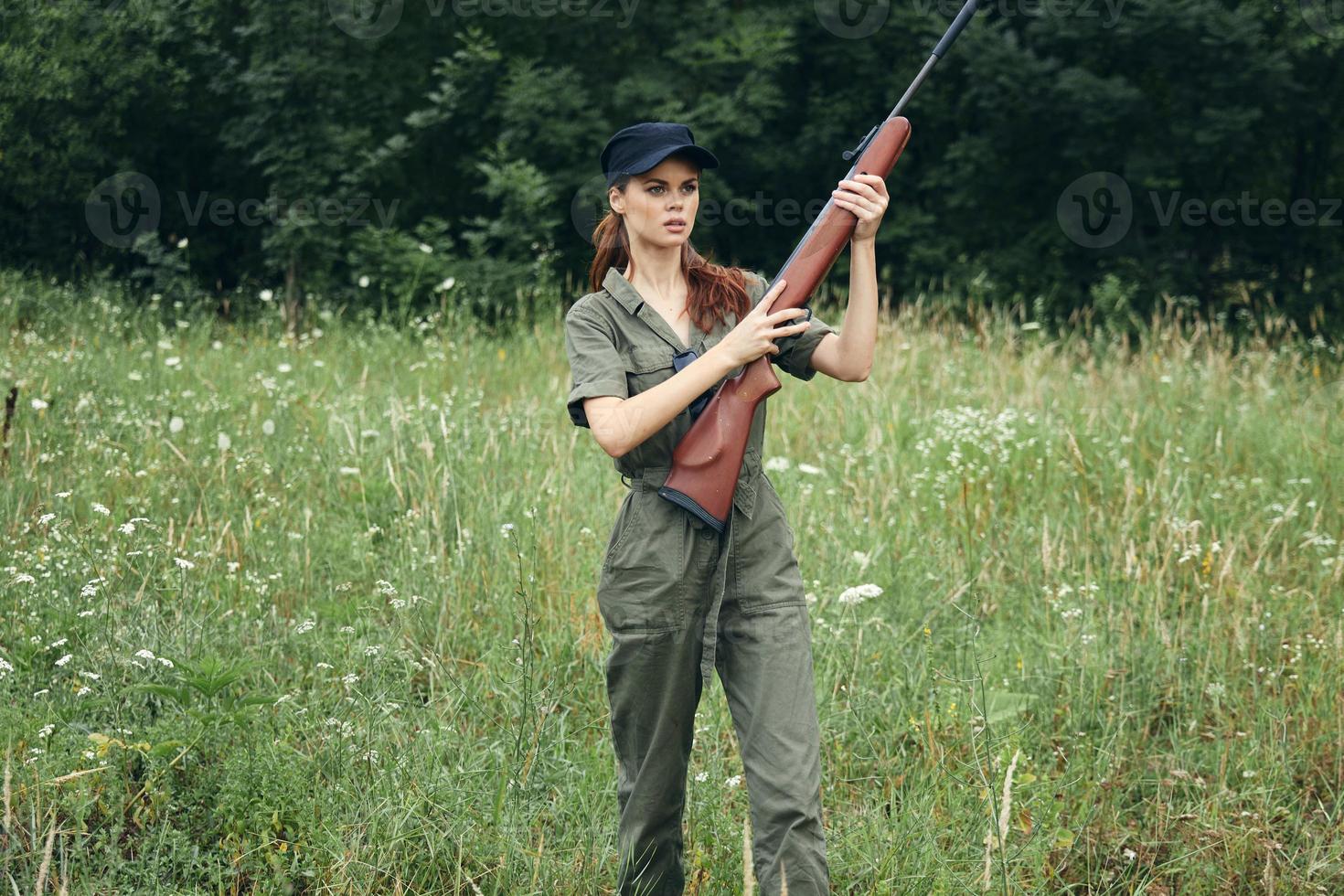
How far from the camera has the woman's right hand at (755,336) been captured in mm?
2469

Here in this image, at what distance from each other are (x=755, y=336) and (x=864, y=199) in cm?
42

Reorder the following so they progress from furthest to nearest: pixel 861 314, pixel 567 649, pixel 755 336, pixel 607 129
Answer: pixel 607 129, pixel 567 649, pixel 861 314, pixel 755 336

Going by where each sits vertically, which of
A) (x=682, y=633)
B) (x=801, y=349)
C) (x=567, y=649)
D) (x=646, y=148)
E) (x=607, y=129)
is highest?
(x=607, y=129)

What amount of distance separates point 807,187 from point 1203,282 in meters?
5.59

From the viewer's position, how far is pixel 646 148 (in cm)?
268

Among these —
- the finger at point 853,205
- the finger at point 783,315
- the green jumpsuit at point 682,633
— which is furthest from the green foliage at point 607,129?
the finger at point 783,315

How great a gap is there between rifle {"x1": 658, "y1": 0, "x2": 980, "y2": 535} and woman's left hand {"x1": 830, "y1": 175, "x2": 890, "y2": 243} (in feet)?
0.09

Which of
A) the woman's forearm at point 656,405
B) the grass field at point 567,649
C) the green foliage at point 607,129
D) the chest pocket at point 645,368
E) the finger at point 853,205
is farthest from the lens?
the green foliage at point 607,129

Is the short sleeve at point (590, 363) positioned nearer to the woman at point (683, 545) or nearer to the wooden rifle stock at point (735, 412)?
the woman at point (683, 545)

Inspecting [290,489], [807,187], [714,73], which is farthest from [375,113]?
[290,489]

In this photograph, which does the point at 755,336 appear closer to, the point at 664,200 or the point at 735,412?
the point at 735,412

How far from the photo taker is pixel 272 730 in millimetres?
3441

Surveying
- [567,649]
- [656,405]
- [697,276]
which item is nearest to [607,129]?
[567,649]

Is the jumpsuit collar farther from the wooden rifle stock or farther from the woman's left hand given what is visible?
the woman's left hand
